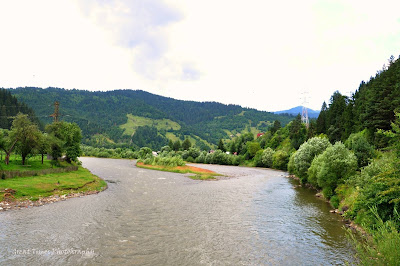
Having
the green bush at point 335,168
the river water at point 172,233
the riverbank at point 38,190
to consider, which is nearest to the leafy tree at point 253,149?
the green bush at point 335,168

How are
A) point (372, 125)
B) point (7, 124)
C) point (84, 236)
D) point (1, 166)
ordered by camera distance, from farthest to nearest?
point (7, 124) < point (372, 125) < point (1, 166) < point (84, 236)

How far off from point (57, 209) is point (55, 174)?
868 inches

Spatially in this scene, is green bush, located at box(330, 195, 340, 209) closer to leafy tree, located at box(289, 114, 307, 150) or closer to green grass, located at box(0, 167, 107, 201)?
green grass, located at box(0, 167, 107, 201)

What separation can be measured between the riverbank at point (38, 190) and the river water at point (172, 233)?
2235 millimetres

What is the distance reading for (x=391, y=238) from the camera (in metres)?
9.12

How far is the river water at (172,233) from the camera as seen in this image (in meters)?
18.6

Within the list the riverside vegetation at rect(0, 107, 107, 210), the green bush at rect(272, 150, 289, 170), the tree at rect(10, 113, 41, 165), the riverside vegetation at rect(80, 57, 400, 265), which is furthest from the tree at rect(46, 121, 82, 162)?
the green bush at rect(272, 150, 289, 170)

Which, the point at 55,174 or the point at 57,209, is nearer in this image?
the point at 57,209

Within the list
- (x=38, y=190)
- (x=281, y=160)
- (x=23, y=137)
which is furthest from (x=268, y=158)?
(x=38, y=190)

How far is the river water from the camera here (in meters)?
18.6

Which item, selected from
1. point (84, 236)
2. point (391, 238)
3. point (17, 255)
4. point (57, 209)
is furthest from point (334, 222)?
point (57, 209)

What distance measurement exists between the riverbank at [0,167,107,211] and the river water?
2.24 meters

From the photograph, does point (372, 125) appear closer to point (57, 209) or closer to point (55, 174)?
point (57, 209)

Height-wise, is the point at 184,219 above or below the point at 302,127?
below
